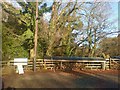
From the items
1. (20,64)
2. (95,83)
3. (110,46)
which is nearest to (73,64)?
(20,64)

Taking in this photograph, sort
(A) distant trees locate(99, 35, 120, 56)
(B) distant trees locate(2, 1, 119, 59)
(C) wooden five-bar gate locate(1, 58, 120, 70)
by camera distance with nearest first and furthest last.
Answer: (C) wooden five-bar gate locate(1, 58, 120, 70), (B) distant trees locate(2, 1, 119, 59), (A) distant trees locate(99, 35, 120, 56)

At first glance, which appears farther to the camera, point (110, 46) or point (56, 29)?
point (110, 46)

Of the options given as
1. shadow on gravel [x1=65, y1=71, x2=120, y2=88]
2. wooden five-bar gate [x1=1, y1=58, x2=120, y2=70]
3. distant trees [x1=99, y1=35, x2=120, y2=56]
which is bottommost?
shadow on gravel [x1=65, y1=71, x2=120, y2=88]

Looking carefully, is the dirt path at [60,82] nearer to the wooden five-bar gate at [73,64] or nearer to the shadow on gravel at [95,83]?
the shadow on gravel at [95,83]

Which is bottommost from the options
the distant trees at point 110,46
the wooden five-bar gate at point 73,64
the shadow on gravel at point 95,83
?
the shadow on gravel at point 95,83

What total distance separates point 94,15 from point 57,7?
474 centimetres

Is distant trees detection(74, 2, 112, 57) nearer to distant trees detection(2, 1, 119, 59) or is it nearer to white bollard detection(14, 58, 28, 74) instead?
distant trees detection(2, 1, 119, 59)

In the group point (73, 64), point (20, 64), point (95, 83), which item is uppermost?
point (20, 64)

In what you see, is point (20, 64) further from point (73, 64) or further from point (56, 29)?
point (56, 29)

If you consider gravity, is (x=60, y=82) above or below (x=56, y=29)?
below

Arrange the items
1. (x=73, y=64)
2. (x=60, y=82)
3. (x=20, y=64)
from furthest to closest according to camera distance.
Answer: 1. (x=73, y=64)
2. (x=20, y=64)
3. (x=60, y=82)

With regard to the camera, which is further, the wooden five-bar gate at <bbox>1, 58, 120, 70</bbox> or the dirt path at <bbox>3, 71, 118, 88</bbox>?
the wooden five-bar gate at <bbox>1, 58, 120, 70</bbox>

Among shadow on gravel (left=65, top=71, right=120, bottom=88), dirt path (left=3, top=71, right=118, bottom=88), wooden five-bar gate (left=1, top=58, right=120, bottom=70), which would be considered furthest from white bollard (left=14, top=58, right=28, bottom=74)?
shadow on gravel (left=65, top=71, right=120, bottom=88)

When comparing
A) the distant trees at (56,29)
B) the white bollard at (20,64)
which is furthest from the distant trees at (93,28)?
the white bollard at (20,64)
